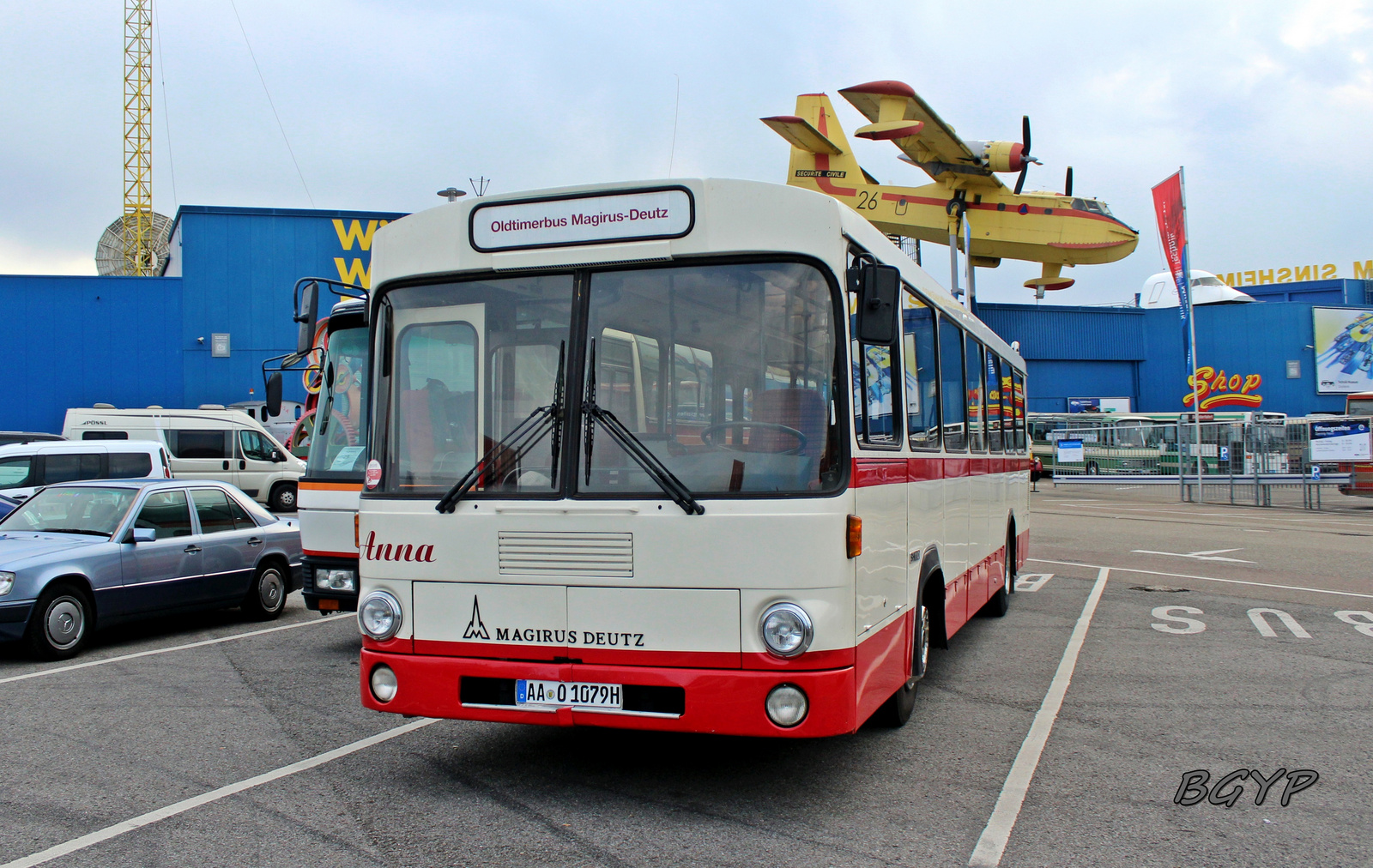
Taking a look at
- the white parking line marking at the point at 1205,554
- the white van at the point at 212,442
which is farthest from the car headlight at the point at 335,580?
the white van at the point at 212,442

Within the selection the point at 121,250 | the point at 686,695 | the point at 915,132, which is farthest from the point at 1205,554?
the point at 121,250

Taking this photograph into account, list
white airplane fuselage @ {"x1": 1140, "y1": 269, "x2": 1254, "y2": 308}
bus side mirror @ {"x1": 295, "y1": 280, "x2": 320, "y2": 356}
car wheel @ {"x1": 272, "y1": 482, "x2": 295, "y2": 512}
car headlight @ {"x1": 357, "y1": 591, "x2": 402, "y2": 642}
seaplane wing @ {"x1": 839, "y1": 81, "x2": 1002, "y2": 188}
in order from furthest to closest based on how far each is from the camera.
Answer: white airplane fuselage @ {"x1": 1140, "y1": 269, "x2": 1254, "y2": 308}, seaplane wing @ {"x1": 839, "y1": 81, "x2": 1002, "y2": 188}, car wheel @ {"x1": 272, "y1": 482, "x2": 295, "y2": 512}, bus side mirror @ {"x1": 295, "y1": 280, "x2": 320, "y2": 356}, car headlight @ {"x1": 357, "y1": 591, "x2": 402, "y2": 642}

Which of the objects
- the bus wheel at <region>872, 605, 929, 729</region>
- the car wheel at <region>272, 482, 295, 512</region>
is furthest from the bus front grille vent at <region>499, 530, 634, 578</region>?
the car wheel at <region>272, 482, 295, 512</region>

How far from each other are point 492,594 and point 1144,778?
319 centimetres

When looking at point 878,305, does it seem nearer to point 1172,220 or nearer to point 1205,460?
point 1205,460

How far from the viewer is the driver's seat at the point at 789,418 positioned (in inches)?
175

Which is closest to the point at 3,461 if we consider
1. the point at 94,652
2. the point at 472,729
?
the point at 94,652

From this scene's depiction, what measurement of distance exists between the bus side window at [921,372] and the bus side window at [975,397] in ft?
4.43

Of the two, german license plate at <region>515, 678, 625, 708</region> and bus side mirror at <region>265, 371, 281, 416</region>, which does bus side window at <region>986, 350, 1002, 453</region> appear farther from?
bus side mirror at <region>265, 371, 281, 416</region>

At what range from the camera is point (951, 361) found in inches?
282

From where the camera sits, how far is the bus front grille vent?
4504mm

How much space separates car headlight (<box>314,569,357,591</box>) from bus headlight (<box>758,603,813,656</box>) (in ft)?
14.9

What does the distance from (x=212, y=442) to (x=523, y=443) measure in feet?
70.1

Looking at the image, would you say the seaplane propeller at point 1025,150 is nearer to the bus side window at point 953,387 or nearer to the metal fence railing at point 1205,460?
the metal fence railing at point 1205,460
